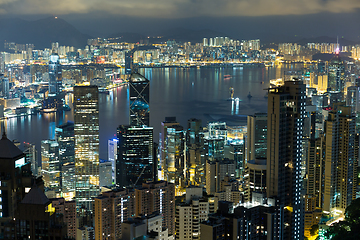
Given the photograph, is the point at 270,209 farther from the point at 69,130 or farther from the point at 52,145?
the point at 69,130

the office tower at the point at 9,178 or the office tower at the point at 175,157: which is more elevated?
the office tower at the point at 9,178

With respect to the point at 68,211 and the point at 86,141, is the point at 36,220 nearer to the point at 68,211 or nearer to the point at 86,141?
the point at 68,211

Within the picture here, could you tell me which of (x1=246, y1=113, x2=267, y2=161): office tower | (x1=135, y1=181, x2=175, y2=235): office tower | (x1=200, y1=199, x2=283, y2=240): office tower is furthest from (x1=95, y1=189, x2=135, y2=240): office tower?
(x1=246, y1=113, x2=267, y2=161): office tower

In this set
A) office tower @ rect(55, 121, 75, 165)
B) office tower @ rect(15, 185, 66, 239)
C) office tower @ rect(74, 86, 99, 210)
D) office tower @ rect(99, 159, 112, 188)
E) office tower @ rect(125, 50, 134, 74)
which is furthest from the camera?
office tower @ rect(125, 50, 134, 74)

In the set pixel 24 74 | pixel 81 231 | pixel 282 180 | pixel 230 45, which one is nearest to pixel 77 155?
pixel 81 231

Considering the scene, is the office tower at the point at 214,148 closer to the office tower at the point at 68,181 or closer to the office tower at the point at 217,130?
the office tower at the point at 217,130

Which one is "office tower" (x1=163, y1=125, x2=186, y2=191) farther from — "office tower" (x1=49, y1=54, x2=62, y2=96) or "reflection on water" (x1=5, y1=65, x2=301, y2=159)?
"office tower" (x1=49, y1=54, x2=62, y2=96)

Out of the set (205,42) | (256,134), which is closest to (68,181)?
(256,134)

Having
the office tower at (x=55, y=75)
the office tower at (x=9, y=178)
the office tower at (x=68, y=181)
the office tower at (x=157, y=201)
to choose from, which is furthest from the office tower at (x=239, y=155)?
the office tower at (x=55, y=75)
